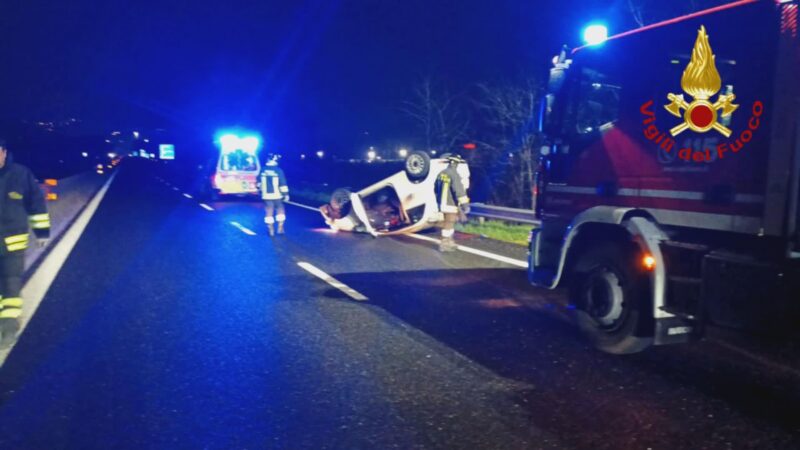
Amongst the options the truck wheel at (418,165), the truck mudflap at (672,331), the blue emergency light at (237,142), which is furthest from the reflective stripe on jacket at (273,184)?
the blue emergency light at (237,142)

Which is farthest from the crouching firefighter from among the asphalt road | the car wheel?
the car wheel

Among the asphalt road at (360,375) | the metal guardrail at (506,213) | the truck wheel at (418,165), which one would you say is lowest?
the asphalt road at (360,375)

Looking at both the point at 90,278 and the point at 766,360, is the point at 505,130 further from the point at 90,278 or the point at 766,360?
the point at 766,360

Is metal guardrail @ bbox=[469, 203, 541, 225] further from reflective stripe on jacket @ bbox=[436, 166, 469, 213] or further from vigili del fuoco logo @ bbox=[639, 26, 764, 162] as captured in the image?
vigili del fuoco logo @ bbox=[639, 26, 764, 162]

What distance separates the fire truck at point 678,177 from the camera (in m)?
4.42

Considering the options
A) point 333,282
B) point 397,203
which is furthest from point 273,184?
point 333,282

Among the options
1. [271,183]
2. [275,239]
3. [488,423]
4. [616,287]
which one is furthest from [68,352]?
[271,183]

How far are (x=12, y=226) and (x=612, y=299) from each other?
504cm

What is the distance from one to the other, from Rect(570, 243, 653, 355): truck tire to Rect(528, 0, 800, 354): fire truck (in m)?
0.01

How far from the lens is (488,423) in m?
4.00

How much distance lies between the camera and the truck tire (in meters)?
5.33

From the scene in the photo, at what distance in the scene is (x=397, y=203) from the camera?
Result: 13.4m

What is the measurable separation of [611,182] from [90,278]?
265 inches

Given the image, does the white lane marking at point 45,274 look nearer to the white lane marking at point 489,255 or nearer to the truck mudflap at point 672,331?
the truck mudflap at point 672,331
